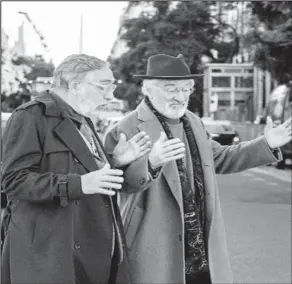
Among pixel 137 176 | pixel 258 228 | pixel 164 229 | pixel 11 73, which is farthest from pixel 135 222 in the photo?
pixel 11 73

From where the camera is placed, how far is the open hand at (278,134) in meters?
3.06

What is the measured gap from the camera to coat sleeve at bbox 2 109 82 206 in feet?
7.54

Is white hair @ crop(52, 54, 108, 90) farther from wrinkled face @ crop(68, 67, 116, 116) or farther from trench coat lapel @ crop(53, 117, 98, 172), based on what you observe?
trench coat lapel @ crop(53, 117, 98, 172)

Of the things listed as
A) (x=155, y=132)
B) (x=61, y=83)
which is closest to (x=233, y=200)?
(x=155, y=132)

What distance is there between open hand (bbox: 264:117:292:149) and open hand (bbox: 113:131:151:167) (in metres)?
0.73

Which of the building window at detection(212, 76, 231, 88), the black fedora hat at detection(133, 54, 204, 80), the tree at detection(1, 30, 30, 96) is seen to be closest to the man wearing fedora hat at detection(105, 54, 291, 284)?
the black fedora hat at detection(133, 54, 204, 80)

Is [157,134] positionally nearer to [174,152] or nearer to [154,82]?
[154,82]

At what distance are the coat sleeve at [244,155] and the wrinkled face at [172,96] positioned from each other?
30cm

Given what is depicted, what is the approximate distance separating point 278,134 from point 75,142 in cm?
112

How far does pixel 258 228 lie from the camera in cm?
803

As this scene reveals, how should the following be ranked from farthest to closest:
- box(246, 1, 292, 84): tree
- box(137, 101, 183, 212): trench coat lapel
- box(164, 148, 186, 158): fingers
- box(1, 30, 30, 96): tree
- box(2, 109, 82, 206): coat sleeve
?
box(1, 30, 30, 96): tree < box(246, 1, 292, 84): tree < box(137, 101, 183, 212): trench coat lapel < box(164, 148, 186, 158): fingers < box(2, 109, 82, 206): coat sleeve

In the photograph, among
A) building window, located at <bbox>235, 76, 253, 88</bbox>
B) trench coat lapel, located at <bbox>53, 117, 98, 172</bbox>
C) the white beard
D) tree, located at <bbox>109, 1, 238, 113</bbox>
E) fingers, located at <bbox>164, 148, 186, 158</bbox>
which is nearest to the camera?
trench coat lapel, located at <bbox>53, 117, 98, 172</bbox>

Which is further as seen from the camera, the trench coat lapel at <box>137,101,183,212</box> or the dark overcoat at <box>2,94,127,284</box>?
the trench coat lapel at <box>137,101,183,212</box>

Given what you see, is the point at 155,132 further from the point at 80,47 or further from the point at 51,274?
the point at 51,274
